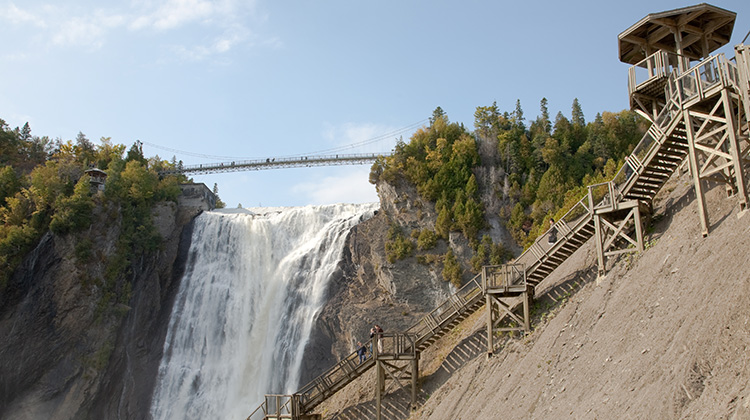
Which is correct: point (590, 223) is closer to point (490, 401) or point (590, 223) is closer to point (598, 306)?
point (598, 306)

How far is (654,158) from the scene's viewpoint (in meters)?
22.2

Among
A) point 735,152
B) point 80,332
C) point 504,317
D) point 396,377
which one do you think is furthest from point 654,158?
point 80,332

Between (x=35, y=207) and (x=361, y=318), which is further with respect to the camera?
(x=35, y=207)

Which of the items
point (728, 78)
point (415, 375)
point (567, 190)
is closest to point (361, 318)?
point (415, 375)

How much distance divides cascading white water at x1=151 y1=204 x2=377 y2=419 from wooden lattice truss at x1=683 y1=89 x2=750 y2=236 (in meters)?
26.7

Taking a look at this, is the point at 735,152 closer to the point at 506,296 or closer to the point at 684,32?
the point at 684,32

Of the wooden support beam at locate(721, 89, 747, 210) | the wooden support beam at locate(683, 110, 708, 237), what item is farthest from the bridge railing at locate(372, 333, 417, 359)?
the wooden support beam at locate(721, 89, 747, 210)

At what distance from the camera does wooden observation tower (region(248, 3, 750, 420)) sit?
1995 cm

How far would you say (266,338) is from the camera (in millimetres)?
42938

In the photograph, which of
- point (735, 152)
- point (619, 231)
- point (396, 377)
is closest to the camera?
point (735, 152)

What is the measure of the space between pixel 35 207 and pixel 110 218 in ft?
17.7

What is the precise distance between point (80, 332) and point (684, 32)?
130ft

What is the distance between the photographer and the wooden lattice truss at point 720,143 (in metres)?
19.1

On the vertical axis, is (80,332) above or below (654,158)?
below
